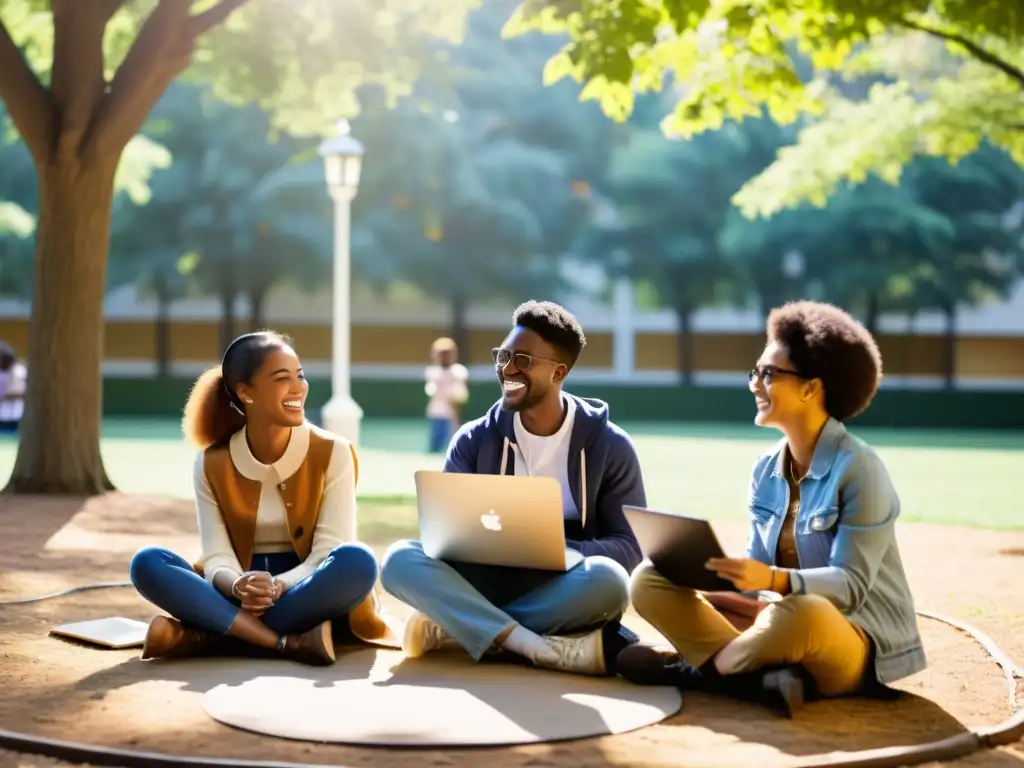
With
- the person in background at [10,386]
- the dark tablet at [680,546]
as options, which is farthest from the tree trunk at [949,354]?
the dark tablet at [680,546]

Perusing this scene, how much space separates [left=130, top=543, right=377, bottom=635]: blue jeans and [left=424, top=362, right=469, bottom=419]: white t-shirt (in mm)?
13758

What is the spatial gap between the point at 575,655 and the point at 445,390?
1428cm

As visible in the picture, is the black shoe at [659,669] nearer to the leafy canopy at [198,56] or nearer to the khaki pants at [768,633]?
the khaki pants at [768,633]

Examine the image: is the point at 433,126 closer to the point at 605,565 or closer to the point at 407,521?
the point at 407,521

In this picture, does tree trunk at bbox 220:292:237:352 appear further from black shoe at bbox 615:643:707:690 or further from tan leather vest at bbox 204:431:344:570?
black shoe at bbox 615:643:707:690

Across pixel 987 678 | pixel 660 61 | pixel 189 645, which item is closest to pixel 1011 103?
pixel 660 61

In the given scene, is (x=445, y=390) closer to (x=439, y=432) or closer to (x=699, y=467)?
(x=439, y=432)

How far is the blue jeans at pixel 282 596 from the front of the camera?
641 cm

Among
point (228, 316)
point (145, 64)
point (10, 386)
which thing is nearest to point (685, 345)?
point (228, 316)

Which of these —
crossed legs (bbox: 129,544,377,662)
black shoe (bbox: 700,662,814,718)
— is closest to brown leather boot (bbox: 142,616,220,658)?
crossed legs (bbox: 129,544,377,662)

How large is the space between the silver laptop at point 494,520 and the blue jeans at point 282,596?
321 millimetres

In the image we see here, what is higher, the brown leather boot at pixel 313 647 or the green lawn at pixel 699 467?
the brown leather boot at pixel 313 647

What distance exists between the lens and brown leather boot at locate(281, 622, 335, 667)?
20.7 feet

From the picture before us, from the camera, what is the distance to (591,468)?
649 centimetres
